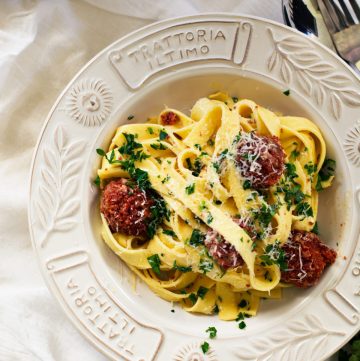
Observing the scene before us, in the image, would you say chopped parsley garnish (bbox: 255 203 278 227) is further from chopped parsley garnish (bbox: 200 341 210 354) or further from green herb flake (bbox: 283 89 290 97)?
chopped parsley garnish (bbox: 200 341 210 354)

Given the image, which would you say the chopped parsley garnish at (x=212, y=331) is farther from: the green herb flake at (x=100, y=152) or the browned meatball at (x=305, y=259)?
the green herb flake at (x=100, y=152)

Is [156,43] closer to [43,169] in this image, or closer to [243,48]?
[243,48]

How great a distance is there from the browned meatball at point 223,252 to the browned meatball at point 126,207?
1.75ft

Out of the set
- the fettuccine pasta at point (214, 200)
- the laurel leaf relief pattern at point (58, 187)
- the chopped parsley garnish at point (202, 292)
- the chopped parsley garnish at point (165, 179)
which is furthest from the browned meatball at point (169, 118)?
the chopped parsley garnish at point (202, 292)

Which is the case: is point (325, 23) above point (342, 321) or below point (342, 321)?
above

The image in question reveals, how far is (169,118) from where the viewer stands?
4625 millimetres

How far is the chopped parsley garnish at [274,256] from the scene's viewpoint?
4090 mm

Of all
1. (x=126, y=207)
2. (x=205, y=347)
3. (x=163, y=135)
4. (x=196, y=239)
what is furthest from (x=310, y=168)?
(x=205, y=347)

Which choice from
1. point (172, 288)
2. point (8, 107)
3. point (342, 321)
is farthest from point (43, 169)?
point (342, 321)

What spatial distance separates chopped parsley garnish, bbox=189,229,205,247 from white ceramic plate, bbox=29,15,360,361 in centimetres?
63

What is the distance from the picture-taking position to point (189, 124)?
461 cm

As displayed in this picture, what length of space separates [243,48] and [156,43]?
0.65m

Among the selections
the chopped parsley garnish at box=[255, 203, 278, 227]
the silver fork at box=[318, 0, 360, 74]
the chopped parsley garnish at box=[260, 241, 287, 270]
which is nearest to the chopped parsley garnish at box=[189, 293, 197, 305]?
the chopped parsley garnish at box=[260, 241, 287, 270]

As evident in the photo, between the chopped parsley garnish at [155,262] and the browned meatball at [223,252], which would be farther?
the chopped parsley garnish at [155,262]
